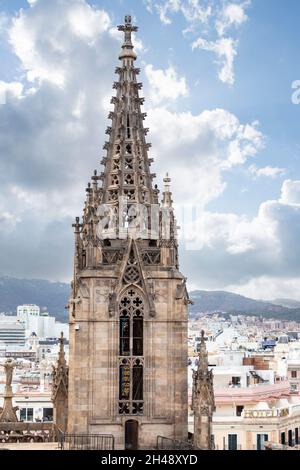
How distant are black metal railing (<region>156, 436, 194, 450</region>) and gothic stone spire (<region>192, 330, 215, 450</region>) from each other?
0.44 m

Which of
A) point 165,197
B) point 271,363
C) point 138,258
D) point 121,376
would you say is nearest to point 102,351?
point 121,376

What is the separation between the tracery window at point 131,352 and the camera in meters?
35.9

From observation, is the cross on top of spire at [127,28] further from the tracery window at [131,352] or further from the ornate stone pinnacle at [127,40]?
the tracery window at [131,352]

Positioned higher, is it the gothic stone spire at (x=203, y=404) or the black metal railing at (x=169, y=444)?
the gothic stone spire at (x=203, y=404)

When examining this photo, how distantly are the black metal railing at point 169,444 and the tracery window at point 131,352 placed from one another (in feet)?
4.31

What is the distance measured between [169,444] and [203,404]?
6.41 ft

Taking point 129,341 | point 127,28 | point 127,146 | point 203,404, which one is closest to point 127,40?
point 127,28

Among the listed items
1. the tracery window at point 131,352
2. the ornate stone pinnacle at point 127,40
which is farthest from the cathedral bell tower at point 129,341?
the ornate stone pinnacle at point 127,40

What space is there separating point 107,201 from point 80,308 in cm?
462

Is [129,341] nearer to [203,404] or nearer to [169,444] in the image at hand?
[203,404]

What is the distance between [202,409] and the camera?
116 feet

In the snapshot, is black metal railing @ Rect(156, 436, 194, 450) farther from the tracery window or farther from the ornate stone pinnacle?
the ornate stone pinnacle

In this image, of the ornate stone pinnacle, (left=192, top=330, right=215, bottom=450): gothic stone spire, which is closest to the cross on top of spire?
the ornate stone pinnacle

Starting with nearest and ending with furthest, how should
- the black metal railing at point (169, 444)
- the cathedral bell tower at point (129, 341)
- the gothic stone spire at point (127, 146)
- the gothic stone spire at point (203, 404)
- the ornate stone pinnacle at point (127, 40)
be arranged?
1. the gothic stone spire at point (203, 404)
2. the black metal railing at point (169, 444)
3. the cathedral bell tower at point (129, 341)
4. the gothic stone spire at point (127, 146)
5. the ornate stone pinnacle at point (127, 40)
